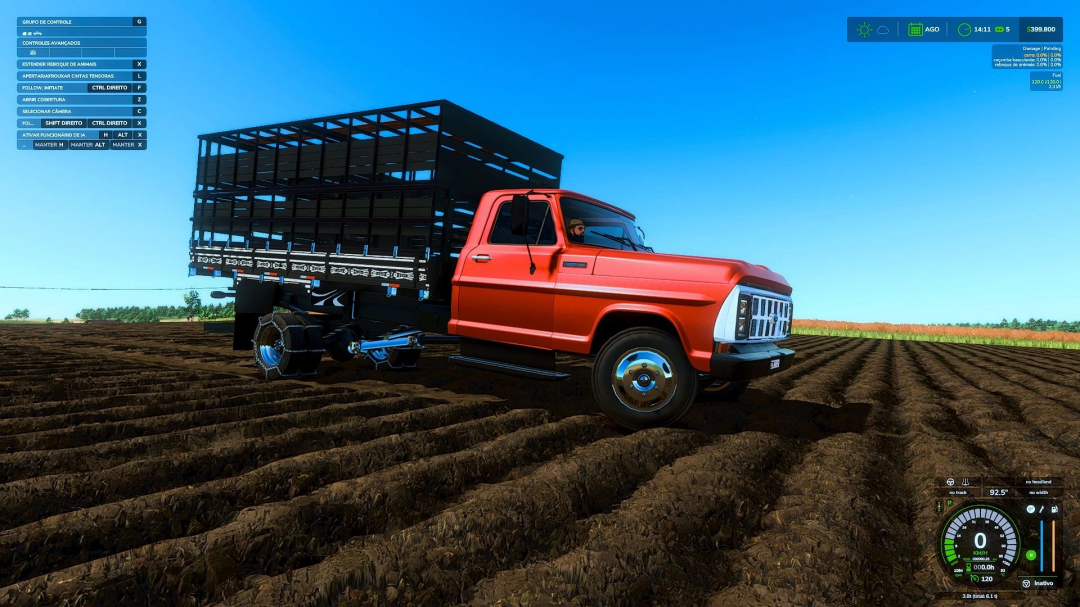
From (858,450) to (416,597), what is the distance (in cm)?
380

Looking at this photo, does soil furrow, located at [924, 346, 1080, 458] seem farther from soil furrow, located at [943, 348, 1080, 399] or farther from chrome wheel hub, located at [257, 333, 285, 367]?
chrome wheel hub, located at [257, 333, 285, 367]

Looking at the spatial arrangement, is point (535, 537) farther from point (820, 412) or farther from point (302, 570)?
point (820, 412)

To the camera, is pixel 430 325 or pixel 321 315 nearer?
pixel 430 325

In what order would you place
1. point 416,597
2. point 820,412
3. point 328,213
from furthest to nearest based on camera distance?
point 328,213
point 820,412
point 416,597

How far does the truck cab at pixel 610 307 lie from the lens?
16.7 feet

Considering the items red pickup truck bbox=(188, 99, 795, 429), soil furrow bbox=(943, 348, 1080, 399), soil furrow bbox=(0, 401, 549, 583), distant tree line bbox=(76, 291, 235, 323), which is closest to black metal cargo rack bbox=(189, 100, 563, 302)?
red pickup truck bbox=(188, 99, 795, 429)

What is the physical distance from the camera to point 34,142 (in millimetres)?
13359

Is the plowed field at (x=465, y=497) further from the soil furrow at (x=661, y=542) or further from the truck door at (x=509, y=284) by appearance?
the truck door at (x=509, y=284)

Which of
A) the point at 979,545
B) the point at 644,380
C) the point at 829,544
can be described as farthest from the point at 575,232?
the point at 979,545

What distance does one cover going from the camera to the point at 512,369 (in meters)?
5.95

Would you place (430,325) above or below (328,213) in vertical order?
below

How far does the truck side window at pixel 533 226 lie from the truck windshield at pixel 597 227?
0.60ft

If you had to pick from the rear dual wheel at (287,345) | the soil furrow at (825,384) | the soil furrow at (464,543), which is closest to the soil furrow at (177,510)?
the soil furrow at (464,543)

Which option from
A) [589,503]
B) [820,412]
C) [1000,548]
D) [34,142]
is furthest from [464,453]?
[34,142]
